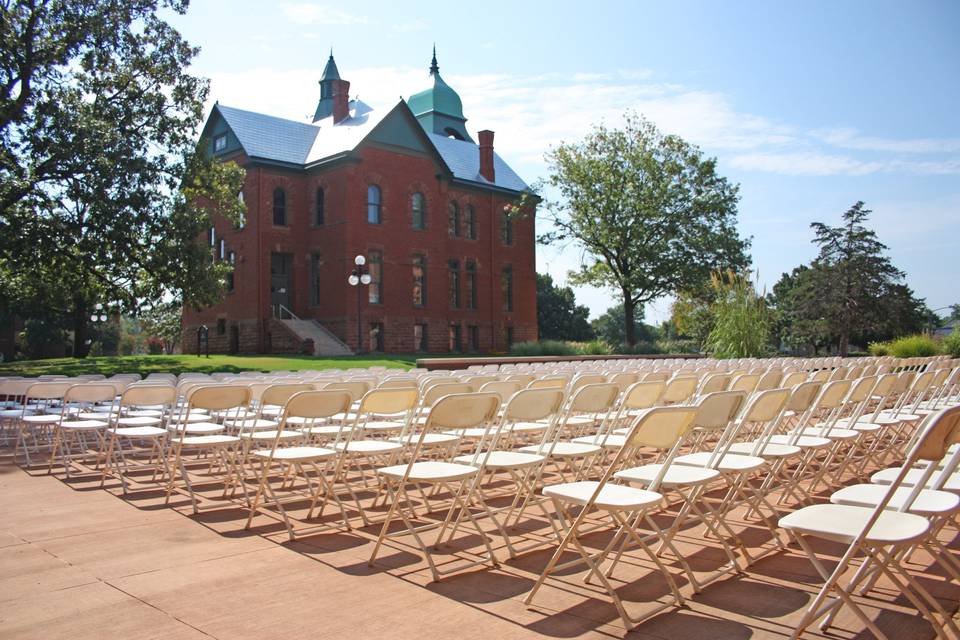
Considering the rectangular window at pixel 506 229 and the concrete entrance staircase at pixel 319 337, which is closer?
the concrete entrance staircase at pixel 319 337

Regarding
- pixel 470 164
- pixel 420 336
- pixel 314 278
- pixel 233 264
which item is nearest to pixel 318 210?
pixel 314 278

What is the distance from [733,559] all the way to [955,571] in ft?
3.16

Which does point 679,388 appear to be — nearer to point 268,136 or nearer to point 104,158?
point 104,158

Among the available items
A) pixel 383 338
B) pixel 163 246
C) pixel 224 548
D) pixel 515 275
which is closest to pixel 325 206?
pixel 383 338

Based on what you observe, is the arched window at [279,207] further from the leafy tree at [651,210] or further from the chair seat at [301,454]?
the chair seat at [301,454]

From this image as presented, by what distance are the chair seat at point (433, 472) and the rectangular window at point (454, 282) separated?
33196 millimetres

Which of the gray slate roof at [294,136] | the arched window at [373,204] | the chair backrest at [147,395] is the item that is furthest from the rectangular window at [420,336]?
the chair backrest at [147,395]

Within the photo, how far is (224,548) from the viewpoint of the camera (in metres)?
4.42

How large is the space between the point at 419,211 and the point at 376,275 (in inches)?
165

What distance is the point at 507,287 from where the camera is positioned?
4084 cm

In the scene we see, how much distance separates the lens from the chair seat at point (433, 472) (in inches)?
162

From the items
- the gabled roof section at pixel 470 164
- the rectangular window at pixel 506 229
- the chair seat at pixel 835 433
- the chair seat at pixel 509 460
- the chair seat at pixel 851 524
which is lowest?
the chair seat at pixel 851 524

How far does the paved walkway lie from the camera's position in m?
3.14

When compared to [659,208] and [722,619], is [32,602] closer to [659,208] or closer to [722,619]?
[722,619]
